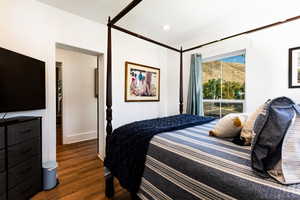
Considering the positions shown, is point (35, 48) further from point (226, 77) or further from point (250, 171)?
point (226, 77)

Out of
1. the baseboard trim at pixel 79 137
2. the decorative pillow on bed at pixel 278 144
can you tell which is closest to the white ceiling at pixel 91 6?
the decorative pillow on bed at pixel 278 144

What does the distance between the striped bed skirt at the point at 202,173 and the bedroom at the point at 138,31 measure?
1062 mm

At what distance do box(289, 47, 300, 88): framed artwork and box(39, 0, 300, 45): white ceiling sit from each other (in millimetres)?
560

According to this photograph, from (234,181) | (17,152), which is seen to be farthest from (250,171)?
(17,152)

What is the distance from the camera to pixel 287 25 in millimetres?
2234

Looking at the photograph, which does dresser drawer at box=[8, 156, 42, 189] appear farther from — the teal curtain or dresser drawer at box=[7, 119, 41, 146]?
the teal curtain

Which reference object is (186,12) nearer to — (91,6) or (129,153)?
(91,6)

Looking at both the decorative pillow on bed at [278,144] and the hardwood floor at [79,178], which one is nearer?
the decorative pillow on bed at [278,144]

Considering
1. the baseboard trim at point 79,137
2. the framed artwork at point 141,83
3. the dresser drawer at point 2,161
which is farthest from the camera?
the baseboard trim at point 79,137

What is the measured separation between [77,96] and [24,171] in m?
2.36

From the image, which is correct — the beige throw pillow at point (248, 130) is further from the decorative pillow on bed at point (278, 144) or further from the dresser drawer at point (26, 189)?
the dresser drawer at point (26, 189)

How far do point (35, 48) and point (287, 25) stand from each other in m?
3.60

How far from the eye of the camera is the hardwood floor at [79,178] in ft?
5.91

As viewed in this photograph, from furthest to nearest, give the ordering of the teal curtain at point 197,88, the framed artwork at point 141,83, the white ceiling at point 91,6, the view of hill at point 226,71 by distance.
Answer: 1. the teal curtain at point 197,88
2. the framed artwork at point 141,83
3. the view of hill at point 226,71
4. the white ceiling at point 91,6
